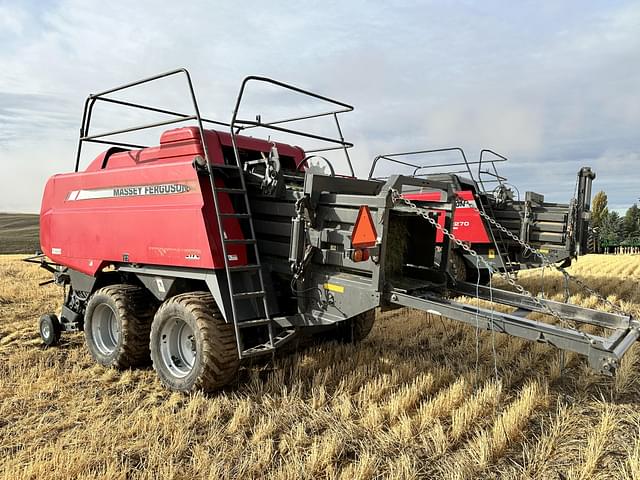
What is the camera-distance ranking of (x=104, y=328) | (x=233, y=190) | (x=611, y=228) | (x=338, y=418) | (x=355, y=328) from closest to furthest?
(x=338, y=418) < (x=233, y=190) < (x=104, y=328) < (x=355, y=328) < (x=611, y=228)

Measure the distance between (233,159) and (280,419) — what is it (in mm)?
2540

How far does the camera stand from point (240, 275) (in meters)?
4.29

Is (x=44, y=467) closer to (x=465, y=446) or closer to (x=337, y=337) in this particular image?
(x=465, y=446)

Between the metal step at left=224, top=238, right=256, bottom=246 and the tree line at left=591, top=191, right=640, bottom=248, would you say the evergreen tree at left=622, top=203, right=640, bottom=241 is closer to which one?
the tree line at left=591, top=191, right=640, bottom=248

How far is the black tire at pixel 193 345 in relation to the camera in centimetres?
406

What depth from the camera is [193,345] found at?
4484mm

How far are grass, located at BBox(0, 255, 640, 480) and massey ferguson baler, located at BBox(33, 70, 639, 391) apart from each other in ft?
1.42

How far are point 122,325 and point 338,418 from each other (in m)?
2.41

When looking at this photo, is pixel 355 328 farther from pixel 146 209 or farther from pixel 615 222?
pixel 615 222

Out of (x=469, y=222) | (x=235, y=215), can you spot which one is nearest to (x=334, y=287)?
(x=235, y=215)

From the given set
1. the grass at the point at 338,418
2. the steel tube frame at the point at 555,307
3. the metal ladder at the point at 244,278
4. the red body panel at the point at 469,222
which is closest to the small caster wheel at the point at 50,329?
the grass at the point at 338,418

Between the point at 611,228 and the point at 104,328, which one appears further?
the point at 611,228

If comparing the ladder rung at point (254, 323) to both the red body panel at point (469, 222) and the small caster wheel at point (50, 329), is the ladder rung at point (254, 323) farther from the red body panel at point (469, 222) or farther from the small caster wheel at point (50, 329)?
the red body panel at point (469, 222)

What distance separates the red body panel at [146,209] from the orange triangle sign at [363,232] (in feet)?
3.66
